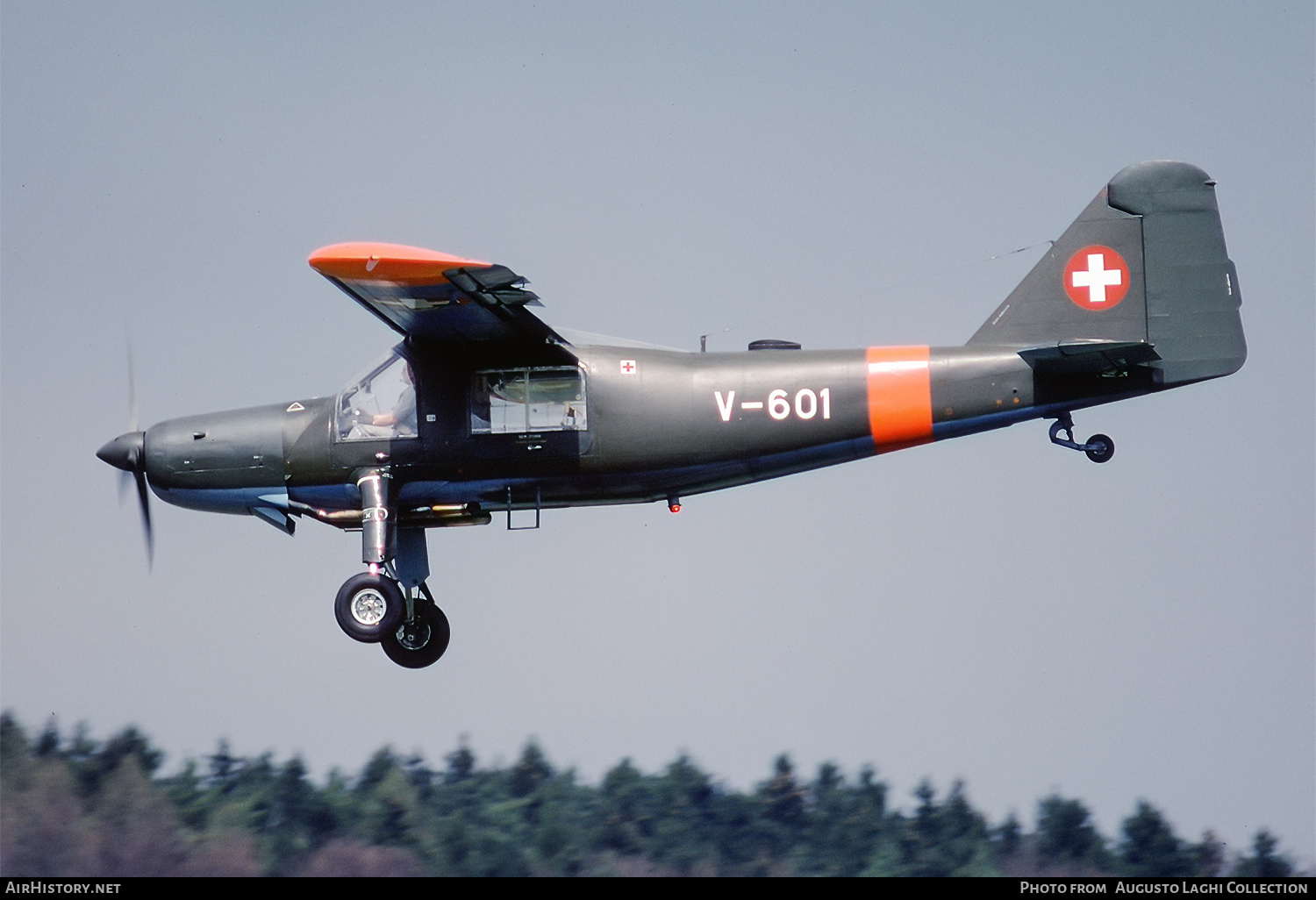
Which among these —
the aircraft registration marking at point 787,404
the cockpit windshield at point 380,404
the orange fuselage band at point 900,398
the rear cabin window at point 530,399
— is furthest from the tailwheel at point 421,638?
the orange fuselage band at point 900,398

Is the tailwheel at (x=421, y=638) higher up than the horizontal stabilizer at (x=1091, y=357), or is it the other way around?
the horizontal stabilizer at (x=1091, y=357)

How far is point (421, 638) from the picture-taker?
1931cm

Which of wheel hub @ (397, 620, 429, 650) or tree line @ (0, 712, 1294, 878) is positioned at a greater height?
wheel hub @ (397, 620, 429, 650)

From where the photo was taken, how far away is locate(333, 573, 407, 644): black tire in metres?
18.2

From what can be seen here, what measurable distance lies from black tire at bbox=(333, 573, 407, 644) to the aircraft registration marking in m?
3.76

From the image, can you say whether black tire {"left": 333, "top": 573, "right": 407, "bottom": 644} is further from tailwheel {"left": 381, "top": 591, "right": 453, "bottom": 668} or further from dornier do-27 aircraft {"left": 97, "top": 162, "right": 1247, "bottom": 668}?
tailwheel {"left": 381, "top": 591, "right": 453, "bottom": 668}

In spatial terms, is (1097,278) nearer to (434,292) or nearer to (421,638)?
(434,292)

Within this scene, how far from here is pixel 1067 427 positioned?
1802cm

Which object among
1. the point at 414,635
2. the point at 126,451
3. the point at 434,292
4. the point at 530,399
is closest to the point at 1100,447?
the point at 530,399

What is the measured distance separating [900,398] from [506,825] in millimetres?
14606

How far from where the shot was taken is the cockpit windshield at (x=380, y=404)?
59.7 ft

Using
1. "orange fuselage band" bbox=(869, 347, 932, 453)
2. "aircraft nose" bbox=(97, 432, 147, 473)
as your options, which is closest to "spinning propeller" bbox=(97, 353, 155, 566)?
"aircraft nose" bbox=(97, 432, 147, 473)

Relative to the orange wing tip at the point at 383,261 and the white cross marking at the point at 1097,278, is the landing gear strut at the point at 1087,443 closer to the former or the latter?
the white cross marking at the point at 1097,278

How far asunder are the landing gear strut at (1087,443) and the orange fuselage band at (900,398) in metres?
1.27
